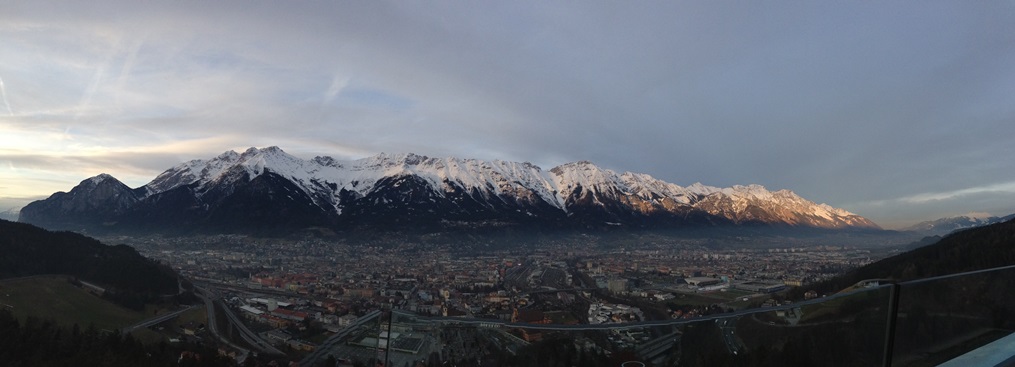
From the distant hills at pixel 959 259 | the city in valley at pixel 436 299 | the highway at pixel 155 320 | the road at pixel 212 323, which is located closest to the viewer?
the city in valley at pixel 436 299

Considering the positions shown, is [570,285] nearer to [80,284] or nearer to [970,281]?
[80,284]

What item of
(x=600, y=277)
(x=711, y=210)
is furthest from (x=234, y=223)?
(x=711, y=210)

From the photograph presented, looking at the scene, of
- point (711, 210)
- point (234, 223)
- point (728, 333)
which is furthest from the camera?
point (711, 210)

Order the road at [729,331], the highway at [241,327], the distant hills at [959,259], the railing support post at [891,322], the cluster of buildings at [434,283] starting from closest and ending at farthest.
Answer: the railing support post at [891,322] < the road at [729,331] < the highway at [241,327] < the distant hills at [959,259] < the cluster of buildings at [434,283]

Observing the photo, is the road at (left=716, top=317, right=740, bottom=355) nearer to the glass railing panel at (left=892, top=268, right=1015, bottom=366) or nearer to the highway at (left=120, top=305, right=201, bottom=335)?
the glass railing panel at (left=892, top=268, right=1015, bottom=366)

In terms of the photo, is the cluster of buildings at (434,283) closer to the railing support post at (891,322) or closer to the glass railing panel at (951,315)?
the glass railing panel at (951,315)

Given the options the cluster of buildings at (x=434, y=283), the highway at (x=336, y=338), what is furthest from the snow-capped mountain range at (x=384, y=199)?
the highway at (x=336, y=338)

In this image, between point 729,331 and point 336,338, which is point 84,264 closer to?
point 336,338
